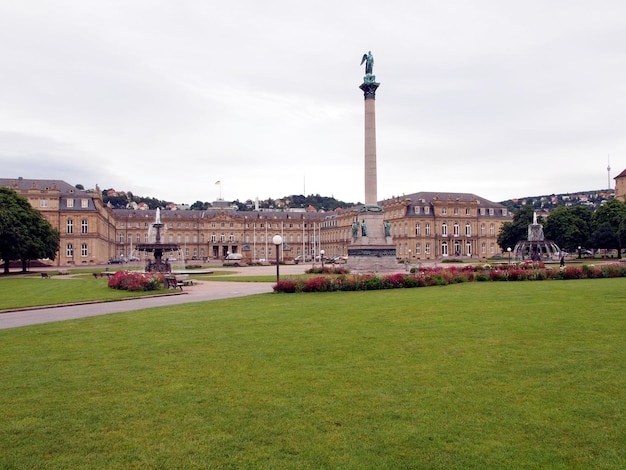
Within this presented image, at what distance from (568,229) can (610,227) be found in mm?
6465

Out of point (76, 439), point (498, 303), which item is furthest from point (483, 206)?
point (76, 439)

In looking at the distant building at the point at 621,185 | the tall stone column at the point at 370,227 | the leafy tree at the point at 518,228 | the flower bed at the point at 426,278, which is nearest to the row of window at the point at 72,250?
the tall stone column at the point at 370,227

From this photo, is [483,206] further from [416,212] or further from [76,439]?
[76,439]

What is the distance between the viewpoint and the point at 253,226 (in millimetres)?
153875

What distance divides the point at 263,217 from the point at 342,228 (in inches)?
1045

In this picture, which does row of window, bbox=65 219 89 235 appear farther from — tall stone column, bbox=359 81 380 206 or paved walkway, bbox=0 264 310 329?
paved walkway, bbox=0 264 310 329

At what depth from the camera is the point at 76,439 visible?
22.9 ft

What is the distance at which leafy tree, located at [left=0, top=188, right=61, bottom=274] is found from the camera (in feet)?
179

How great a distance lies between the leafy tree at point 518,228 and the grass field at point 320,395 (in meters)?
86.4

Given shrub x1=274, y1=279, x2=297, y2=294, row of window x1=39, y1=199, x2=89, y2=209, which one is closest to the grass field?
shrub x1=274, y1=279, x2=297, y2=294

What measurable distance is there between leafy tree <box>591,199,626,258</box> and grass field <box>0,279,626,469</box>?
7898cm

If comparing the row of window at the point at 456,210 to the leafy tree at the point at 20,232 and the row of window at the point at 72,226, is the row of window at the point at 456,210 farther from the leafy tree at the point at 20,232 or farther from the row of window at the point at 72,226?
the leafy tree at the point at 20,232

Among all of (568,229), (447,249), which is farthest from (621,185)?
(568,229)

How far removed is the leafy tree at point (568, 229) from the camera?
87.5 meters
